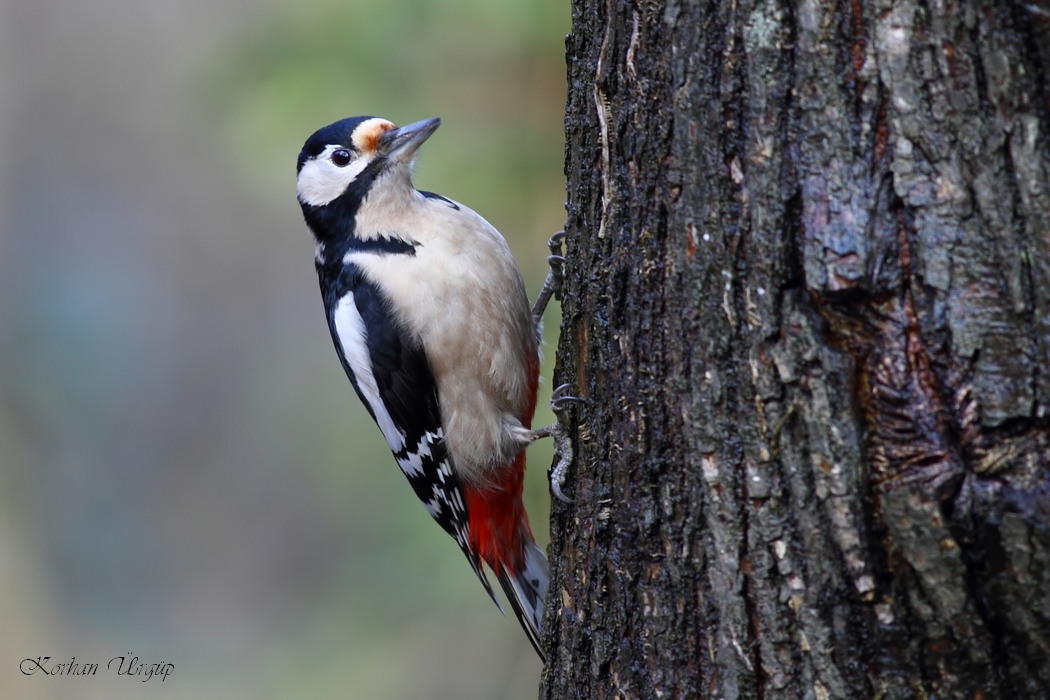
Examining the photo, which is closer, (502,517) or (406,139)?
(406,139)

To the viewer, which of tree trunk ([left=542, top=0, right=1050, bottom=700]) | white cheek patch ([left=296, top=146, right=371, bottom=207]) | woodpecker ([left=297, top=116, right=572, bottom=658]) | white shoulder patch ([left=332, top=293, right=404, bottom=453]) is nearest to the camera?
tree trunk ([left=542, top=0, right=1050, bottom=700])

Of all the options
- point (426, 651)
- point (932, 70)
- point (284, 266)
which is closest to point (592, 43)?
point (932, 70)

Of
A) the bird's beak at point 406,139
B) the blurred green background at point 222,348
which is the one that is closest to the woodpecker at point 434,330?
the bird's beak at point 406,139

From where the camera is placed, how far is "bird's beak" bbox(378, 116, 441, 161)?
10.6 feet

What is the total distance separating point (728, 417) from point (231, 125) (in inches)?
109

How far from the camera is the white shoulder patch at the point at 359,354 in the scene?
3146 mm

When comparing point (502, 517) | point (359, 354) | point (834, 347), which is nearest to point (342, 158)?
point (359, 354)

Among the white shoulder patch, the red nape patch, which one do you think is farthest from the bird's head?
the red nape patch

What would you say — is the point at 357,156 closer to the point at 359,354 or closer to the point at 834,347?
the point at 359,354

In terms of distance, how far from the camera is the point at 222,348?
8125 millimetres

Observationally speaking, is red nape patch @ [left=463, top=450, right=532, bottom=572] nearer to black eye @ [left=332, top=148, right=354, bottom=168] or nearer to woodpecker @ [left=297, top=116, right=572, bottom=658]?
woodpecker @ [left=297, top=116, right=572, bottom=658]

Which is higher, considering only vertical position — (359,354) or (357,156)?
(357,156)

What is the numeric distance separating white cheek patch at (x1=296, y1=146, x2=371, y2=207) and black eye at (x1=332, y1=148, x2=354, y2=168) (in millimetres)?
11

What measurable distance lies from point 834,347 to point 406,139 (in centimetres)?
204
